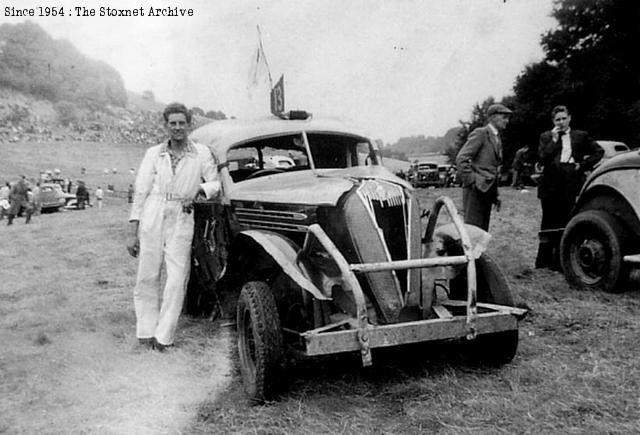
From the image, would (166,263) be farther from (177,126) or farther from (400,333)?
(400,333)

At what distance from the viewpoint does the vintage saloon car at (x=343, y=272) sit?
3660 millimetres

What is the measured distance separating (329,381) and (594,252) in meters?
3.40

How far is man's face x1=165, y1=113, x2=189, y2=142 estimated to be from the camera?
16.6 feet

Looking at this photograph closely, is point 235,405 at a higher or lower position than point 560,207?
lower

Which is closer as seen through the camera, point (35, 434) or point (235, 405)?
point (35, 434)

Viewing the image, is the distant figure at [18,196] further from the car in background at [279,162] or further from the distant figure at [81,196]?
the car in background at [279,162]

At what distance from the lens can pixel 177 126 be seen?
5086 millimetres

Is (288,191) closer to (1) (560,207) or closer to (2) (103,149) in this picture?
(1) (560,207)

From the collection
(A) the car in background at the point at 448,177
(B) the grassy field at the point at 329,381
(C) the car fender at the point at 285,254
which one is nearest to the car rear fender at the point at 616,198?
(B) the grassy field at the point at 329,381

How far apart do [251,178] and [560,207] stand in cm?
371

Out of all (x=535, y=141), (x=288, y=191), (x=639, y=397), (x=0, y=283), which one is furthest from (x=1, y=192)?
(x=639, y=397)

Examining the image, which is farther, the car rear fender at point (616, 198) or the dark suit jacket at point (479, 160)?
the dark suit jacket at point (479, 160)

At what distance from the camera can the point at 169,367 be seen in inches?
181

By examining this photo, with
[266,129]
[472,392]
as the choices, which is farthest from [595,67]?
[472,392]
